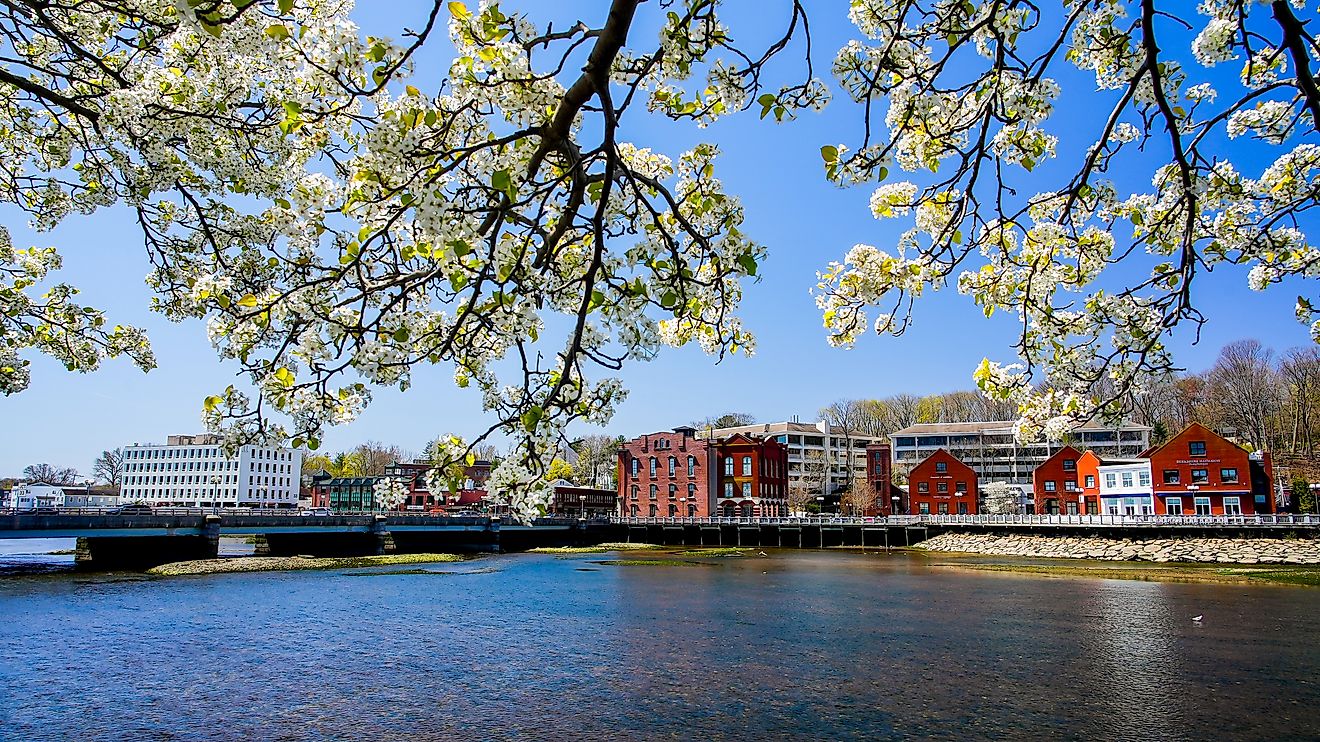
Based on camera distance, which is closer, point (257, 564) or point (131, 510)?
point (257, 564)

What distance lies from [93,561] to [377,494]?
52645 mm

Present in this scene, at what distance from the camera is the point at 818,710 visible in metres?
14.5

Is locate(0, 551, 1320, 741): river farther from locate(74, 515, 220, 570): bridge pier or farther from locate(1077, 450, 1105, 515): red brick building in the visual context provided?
locate(1077, 450, 1105, 515): red brick building

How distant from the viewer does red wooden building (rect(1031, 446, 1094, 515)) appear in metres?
69.6

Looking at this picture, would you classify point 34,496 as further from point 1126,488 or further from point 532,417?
point 532,417

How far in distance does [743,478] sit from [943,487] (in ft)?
61.4

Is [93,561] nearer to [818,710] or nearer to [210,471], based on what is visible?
[818,710]

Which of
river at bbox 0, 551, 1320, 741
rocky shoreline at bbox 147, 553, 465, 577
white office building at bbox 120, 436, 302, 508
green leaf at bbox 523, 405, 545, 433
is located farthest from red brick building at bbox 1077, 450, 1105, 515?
white office building at bbox 120, 436, 302, 508

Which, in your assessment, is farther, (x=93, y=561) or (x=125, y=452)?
(x=125, y=452)

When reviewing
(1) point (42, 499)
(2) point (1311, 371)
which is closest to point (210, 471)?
(1) point (42, 499)

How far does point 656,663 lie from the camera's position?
18609 mm

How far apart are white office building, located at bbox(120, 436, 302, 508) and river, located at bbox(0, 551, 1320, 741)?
11260cm

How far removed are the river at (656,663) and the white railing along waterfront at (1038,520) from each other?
74.2 feet

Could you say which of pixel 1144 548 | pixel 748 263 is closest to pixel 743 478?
pixel 1144 548
